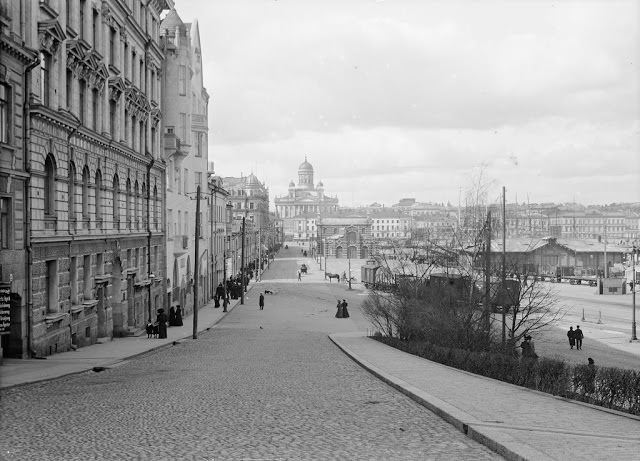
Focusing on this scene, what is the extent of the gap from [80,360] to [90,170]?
862cm

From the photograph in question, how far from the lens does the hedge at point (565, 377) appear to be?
13836 mm

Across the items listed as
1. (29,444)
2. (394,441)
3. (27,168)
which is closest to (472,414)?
(394,441)

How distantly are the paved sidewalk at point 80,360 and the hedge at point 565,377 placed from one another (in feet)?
31.8

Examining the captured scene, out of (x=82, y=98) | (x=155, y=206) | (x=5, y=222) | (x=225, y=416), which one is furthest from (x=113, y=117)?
(x=225, y=416)

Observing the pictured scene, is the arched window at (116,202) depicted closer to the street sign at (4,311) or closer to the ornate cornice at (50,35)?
the ornate cornice at (50,35)

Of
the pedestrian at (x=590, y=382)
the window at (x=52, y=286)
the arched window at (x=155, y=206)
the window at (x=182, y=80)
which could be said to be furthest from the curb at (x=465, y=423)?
the window at (x=182, y=80)

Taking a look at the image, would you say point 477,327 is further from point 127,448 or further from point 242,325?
point 127,448

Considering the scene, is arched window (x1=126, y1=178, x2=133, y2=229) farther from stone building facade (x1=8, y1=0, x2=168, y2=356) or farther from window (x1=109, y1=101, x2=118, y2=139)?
window (x1=109, y1=101, x2=118, y2=139)

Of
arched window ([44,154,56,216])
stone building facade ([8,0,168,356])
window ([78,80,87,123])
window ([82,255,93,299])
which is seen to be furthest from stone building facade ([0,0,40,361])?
window ([82,255,93,299])

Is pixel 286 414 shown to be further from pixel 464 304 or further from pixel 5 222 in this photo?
pixel 464 304

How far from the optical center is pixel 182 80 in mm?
46031

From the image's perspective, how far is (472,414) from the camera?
1142cm

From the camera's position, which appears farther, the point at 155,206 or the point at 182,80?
the point at 182,80

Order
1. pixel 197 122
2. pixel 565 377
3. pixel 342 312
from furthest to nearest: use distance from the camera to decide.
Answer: pixel 197 122 < pixel 342 312 < pixel 565 377
